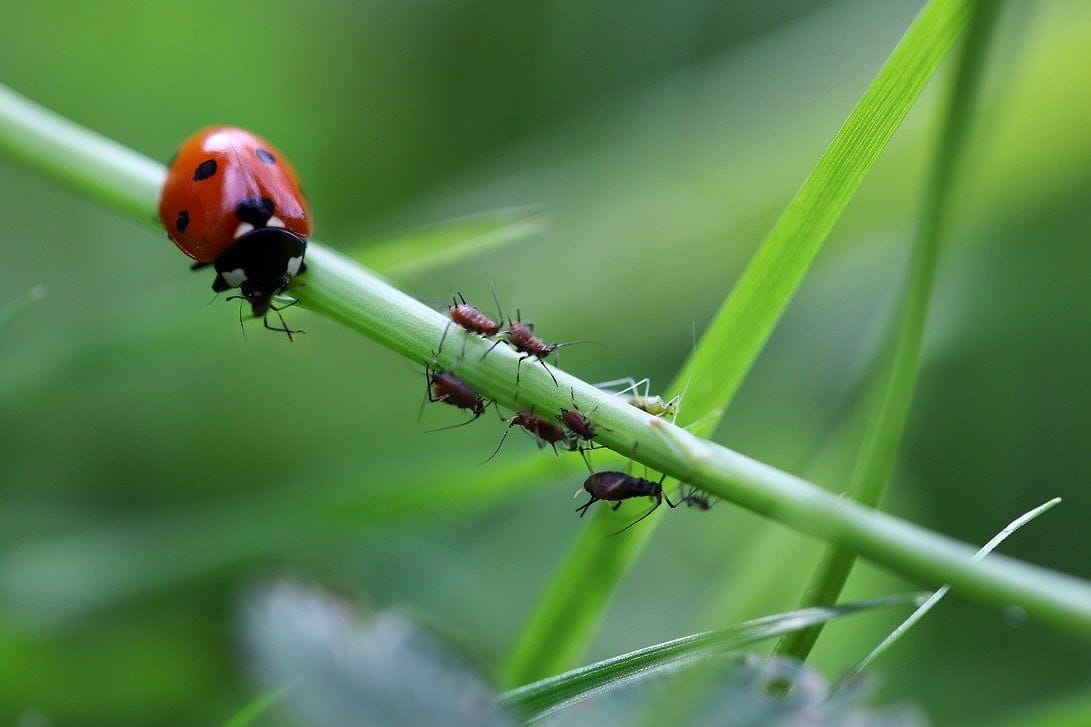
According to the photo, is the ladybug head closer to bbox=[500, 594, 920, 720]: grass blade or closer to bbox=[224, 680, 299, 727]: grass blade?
bbox=[224, 680, 299, 727]: grass blade

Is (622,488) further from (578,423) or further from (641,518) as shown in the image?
(578,423)

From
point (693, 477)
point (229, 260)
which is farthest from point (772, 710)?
point (229, 260)

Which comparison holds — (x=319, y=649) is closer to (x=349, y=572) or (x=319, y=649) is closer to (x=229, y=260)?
(x=229, y=260)

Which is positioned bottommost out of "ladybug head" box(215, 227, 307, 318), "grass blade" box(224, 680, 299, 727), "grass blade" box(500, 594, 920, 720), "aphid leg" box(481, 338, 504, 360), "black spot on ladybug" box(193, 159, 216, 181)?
"grass blade" box(500, 594, 920, 720)

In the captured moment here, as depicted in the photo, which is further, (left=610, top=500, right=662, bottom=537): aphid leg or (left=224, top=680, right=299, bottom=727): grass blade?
(left=610, top=500, right=662, bottom=537): aphid leg

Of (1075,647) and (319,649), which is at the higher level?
(319,649)

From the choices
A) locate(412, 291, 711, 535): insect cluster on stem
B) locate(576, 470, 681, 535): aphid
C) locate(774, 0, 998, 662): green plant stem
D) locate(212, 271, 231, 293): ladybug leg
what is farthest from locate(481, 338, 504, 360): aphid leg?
locate(212, 271, 231, 293): ladybug leg

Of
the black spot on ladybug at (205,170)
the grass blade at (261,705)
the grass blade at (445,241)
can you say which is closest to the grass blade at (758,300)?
the grass blade at (261,705)

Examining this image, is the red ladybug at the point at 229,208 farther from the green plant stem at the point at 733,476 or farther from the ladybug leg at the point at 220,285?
the green plant stem at the point at 733,476
